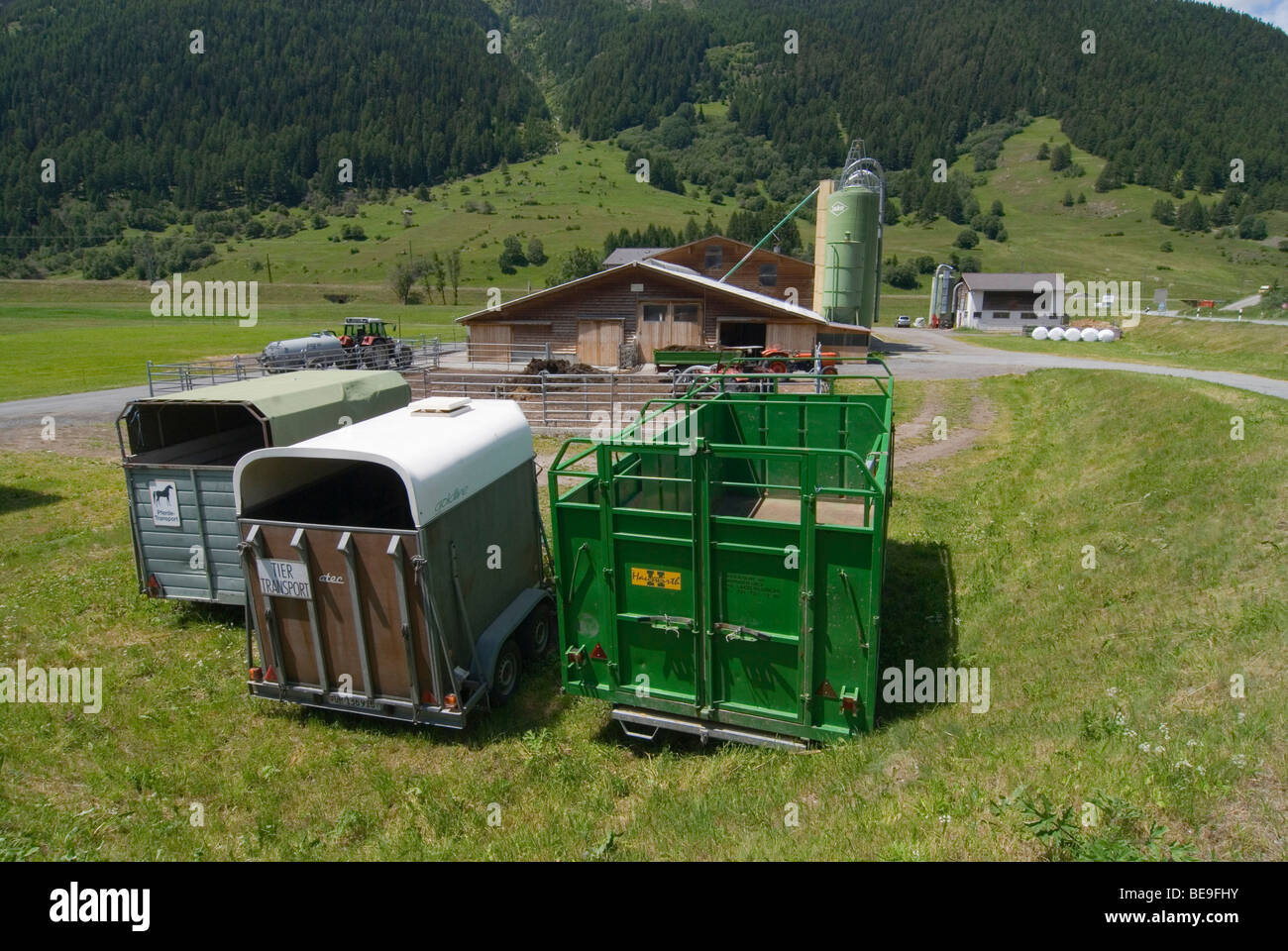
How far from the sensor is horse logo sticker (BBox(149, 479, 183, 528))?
967 centimetres

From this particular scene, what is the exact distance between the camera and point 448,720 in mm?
7090

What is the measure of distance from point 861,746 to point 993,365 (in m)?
34.5

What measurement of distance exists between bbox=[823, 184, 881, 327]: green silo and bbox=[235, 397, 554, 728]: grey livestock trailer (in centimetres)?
3735

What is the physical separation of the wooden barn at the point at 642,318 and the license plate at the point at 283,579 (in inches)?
1190

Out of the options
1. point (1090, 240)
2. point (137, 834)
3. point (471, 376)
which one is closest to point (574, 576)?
point (137, 834)

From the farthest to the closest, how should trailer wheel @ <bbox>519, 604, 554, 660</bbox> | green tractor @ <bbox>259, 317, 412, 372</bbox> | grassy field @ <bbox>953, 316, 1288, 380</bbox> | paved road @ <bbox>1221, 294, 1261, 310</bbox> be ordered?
1. paved road @ <bbox>1221, 294, 1261, 310</bbox>
2. green tractor @ <bbox>259, 317, 412, 372</bbox>
3. grassy field @ <bbox>953, 316, 1288, 380</bbox>
4. trailer wheel @ <bbox>519, 604, 554, 660</bbox>

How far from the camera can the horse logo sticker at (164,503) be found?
9.67 m

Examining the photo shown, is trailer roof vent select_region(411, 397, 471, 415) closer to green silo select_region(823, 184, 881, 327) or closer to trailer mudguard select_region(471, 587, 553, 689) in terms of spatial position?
trailer mudguard select_region(471, 587, 553, 689)

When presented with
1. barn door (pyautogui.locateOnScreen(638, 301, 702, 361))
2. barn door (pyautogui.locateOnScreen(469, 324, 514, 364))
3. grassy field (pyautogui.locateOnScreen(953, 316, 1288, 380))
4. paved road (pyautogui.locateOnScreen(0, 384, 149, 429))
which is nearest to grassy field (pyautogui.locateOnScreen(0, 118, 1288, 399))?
grassy field (pyautogui.locateOnScreen(953, 316, 1288, 380))
